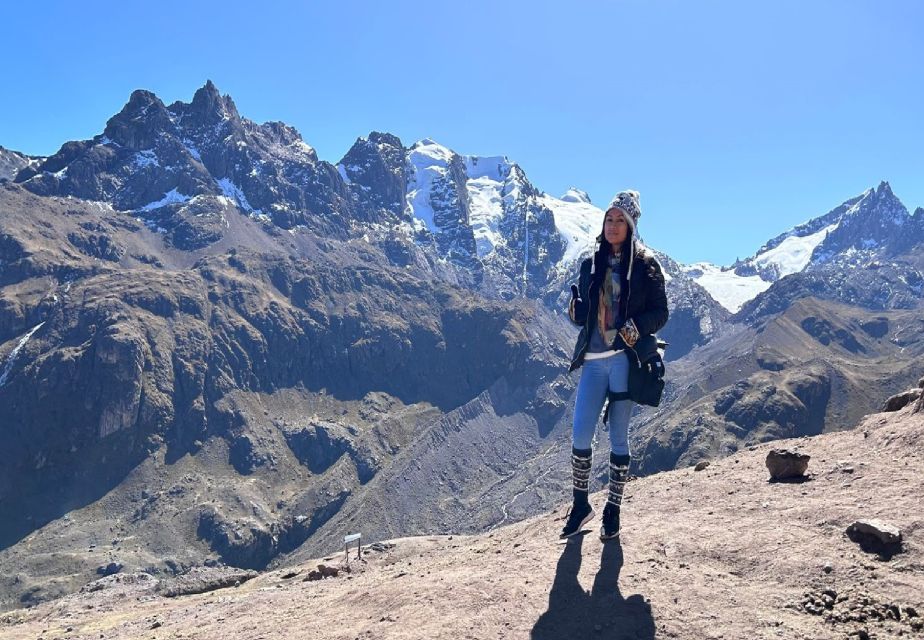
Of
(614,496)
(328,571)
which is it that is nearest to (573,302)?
(614,496)

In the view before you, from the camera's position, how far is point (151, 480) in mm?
188250

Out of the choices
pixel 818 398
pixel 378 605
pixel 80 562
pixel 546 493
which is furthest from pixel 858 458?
pixel 818 398

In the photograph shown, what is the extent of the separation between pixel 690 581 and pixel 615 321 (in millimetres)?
3653

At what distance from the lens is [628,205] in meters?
10.4

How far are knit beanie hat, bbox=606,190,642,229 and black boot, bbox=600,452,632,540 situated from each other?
3540 millimetres

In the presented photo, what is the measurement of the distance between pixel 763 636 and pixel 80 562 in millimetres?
170604

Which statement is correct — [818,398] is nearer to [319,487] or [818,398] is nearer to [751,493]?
[319,487]

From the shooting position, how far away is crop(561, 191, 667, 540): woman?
10242mm

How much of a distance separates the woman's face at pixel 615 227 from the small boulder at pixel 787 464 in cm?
597

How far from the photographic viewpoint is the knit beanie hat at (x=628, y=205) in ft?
34.0

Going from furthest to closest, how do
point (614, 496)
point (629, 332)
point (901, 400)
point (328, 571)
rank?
point (901, 400) < point (328, 571) < point (614, 496) < point (629, 332)

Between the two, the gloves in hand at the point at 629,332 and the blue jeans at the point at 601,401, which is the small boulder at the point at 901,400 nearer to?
the blue jeans at the point at 601,401

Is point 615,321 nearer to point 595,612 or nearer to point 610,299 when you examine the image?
point 610,299

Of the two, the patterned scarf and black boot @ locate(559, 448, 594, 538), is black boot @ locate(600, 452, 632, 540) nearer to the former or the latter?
black boot @ locate(559, 448, 594, 538)
